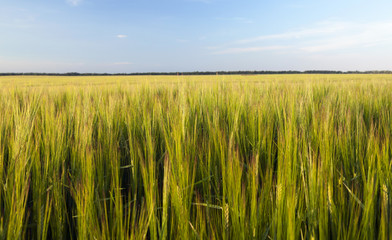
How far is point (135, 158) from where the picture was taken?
841 millimetres

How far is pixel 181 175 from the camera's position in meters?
0.61

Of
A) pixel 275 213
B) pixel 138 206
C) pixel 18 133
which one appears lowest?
pixel 138 206

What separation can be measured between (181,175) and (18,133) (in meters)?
0.46

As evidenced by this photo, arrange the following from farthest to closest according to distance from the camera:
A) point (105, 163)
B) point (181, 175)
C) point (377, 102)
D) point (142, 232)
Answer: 1. point (377, 102)
2. point (105, 163)
3. point (181, 175)
4. point (142, 232)

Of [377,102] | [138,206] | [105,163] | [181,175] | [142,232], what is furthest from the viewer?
[377,102]

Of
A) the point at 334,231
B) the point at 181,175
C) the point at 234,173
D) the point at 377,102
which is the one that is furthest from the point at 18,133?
the point at 377,102

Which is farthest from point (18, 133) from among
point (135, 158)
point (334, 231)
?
point (334, 231)

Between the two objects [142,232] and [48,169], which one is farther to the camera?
[48,169]

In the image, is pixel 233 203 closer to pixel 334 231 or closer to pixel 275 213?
pixel 275 213

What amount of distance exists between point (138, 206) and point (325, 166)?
52 centimetres

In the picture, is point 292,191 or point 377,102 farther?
point 377,102

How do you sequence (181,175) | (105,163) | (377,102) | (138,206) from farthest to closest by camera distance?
(377,102)
(105,163)
(138,206)
(181,175)

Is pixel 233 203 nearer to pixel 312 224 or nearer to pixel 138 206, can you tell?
pixel 312 224

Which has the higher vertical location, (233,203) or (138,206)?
(233,203)
